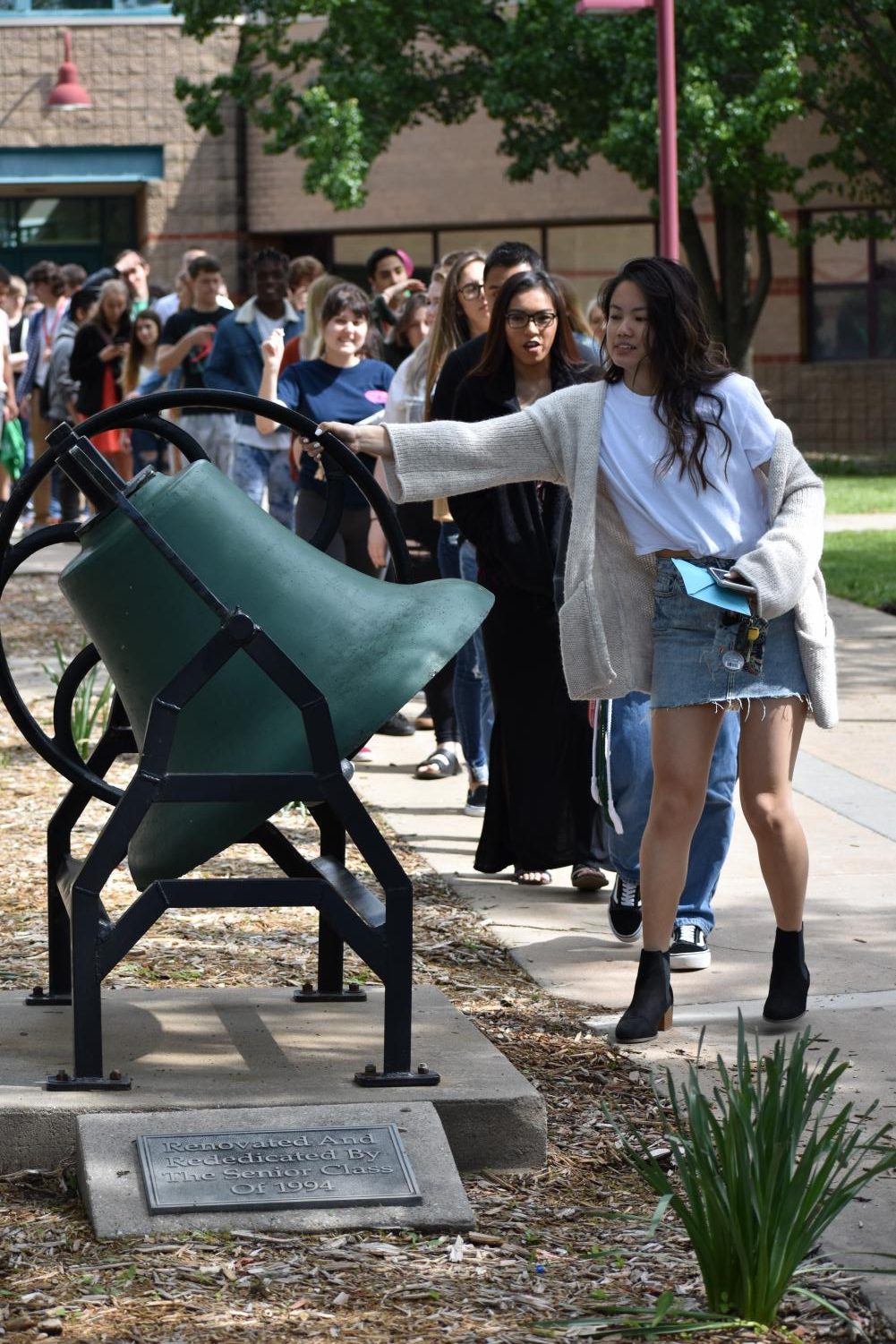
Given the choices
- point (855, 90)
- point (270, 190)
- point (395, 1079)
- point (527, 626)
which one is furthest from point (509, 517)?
point (270, 190)

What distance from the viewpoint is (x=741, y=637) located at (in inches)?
181

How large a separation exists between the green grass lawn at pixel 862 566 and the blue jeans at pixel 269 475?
409 cm

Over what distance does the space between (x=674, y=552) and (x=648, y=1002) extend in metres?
1.05

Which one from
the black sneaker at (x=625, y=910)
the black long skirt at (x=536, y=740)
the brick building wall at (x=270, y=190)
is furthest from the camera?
the brick building wall at (x=270, y=190)

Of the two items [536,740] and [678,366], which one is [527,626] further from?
[678,366]

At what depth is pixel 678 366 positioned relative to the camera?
463 centimetres

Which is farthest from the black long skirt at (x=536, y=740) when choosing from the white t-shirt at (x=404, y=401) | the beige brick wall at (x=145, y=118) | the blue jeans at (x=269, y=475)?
the beige brick wall at (x=145, y=118)

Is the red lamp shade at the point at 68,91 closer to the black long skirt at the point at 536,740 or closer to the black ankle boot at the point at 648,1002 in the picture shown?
the black long skirt at the point at 536,740

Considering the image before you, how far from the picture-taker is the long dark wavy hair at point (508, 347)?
588cm

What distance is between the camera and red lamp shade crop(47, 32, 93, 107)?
25.1 m

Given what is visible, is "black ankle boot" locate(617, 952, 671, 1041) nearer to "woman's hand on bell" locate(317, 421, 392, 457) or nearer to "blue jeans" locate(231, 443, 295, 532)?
"woman's hand on bell" locate(317, 421, 392, 457)

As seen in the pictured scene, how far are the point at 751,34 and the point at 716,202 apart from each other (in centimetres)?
335

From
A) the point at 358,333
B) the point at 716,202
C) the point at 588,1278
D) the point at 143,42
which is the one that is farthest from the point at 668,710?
the point at 143,42

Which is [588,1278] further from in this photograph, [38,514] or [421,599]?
[38,514]
